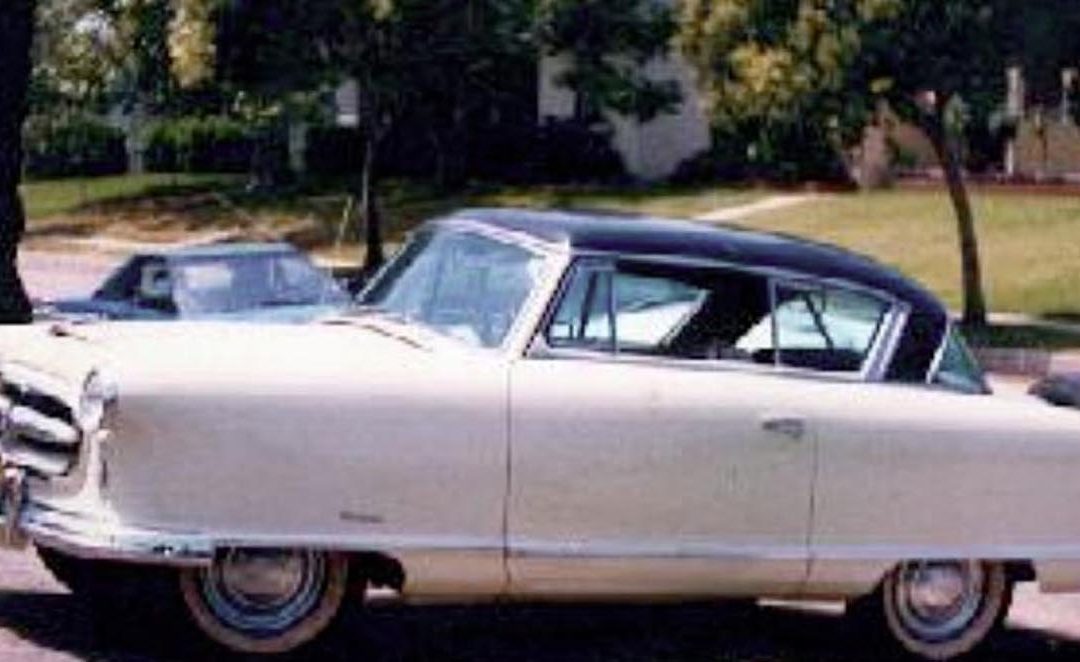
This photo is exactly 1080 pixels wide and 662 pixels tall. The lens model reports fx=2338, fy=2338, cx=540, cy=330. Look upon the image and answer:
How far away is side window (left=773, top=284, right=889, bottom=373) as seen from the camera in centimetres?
884

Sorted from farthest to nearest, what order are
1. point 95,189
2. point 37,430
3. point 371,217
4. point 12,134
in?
point 95,189
point 371,217
point 12,134
point 37,430

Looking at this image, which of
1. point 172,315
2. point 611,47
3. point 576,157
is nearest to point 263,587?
point 172,315

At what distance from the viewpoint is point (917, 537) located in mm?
8781

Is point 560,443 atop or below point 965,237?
atop

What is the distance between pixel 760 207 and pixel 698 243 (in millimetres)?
33089

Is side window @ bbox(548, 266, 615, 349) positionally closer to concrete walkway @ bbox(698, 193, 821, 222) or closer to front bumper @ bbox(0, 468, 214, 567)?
front bumper @ bbox(0, 468, 214, 567)

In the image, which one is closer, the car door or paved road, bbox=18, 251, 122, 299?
the car door

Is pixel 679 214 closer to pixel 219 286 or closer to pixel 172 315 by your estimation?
pixel 219 286

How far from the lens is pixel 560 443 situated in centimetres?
817

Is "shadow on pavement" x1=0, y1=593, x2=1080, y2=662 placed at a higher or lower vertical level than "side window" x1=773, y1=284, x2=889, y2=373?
lower

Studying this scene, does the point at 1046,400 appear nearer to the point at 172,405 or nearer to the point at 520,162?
the point at 172,405

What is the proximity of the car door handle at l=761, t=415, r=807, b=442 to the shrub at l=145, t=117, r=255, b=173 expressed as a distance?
5061 centimetres

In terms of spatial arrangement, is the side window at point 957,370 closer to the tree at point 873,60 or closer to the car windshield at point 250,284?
the car windshield at point 250,284

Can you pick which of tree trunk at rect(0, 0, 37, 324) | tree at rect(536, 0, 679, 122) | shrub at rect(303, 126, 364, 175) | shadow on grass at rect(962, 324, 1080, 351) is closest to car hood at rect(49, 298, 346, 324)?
tree trunk at rect(0, 0, 37, 324)
